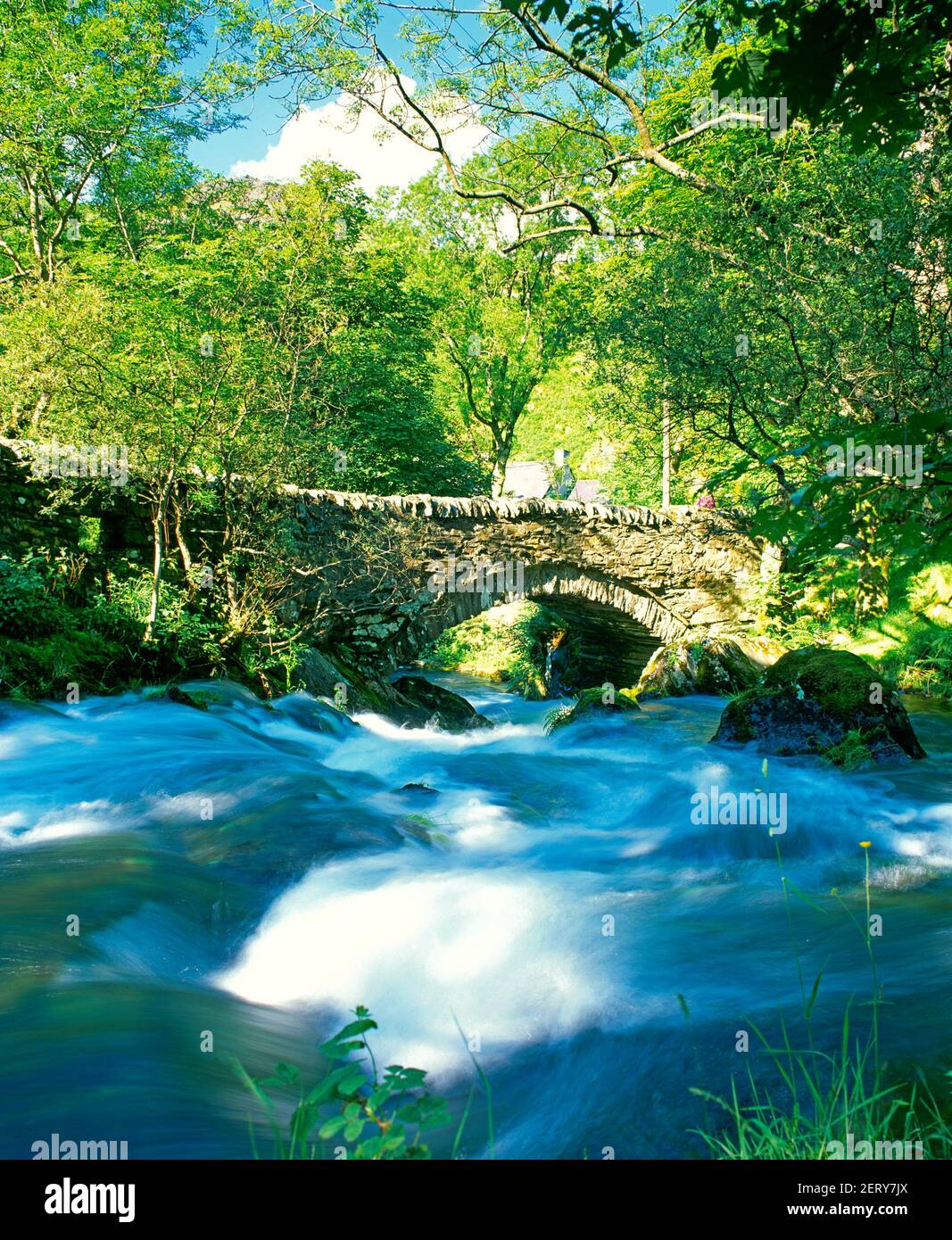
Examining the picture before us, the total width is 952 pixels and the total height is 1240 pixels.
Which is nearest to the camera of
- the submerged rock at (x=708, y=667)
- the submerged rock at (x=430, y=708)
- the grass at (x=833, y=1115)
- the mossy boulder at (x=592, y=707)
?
the grass at (x=833, y=1115)

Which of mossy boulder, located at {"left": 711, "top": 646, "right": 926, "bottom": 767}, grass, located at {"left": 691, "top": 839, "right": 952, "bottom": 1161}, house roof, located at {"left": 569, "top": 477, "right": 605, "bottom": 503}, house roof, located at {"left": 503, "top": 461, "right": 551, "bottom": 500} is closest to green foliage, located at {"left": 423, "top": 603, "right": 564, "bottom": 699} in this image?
mossy boulder, located at {"left": 711, "top": 646, "right": 926, "bottom": 767}

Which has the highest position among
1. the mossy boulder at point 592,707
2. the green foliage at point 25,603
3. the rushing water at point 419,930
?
the green foliage at point 25,603

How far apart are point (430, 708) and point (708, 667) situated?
5624 millimetres

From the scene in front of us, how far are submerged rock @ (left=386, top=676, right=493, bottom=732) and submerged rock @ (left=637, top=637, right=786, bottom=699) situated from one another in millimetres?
3640

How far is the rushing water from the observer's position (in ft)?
9.25

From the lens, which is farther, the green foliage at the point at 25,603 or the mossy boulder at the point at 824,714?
the mossy boulder at the point at 824,714

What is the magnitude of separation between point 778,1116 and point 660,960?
64.7 inches

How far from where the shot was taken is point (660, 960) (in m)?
4.24

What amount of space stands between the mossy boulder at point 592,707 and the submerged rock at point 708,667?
2.00 m

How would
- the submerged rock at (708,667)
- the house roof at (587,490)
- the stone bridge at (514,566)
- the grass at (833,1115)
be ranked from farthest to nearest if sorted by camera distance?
1. the house roof at (587,490)
2. the submerged rock at (708,667)
3. the stone bridge at (514,566)
4. the grass at (833,1115)

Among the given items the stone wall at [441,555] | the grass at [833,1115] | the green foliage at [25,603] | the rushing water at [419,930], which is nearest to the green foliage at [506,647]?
the stone wall at [441,555]

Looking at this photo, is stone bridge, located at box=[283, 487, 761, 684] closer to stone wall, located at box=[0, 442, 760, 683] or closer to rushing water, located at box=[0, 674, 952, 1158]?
stone wall, located at box=[0, 442, 760, 683]

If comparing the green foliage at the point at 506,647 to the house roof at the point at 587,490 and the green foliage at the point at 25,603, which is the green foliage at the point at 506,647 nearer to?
the green foliage at the point at 25,603

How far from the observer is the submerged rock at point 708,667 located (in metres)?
15.6
